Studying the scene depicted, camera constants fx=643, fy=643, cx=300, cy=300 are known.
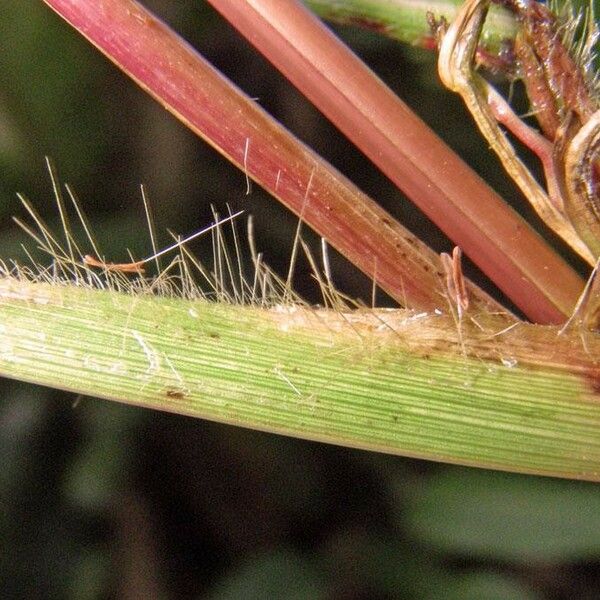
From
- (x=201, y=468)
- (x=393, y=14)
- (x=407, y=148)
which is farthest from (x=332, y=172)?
(x=201, y=468)

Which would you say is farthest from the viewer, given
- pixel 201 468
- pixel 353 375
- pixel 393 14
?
pixel 201 468

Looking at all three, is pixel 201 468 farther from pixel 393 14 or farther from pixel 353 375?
pixel 393 14

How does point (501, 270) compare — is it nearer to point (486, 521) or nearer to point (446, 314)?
point (446, 314)

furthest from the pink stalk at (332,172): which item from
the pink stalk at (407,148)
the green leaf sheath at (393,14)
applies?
the green leaf sheath at (393,14)

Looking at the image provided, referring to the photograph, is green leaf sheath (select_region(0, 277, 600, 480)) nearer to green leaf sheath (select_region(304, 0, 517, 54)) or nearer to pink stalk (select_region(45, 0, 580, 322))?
pink stalk (select_region(45, 0, 580, 322))

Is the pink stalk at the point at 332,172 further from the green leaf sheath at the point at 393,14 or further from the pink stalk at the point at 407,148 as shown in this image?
the green leaf sheath at the point at 393,14

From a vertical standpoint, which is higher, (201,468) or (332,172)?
(332,172)
